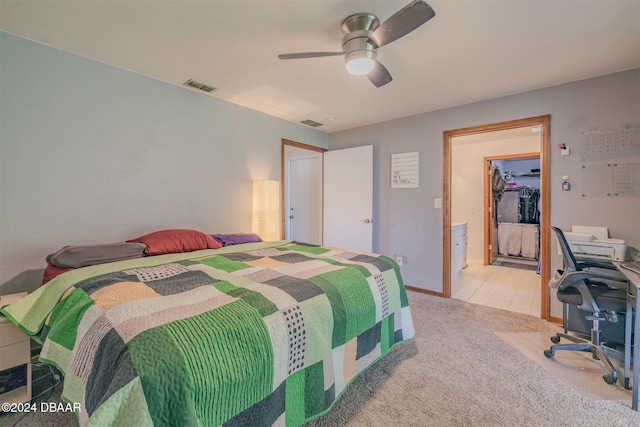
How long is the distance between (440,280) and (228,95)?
3396 millimetres

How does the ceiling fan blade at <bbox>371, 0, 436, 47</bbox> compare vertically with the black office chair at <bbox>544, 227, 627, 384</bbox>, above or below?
above

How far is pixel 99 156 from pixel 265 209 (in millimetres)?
1608

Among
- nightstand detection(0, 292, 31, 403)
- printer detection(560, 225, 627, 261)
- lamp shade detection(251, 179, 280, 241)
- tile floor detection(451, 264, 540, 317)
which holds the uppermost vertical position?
lamp shade detection(251, 179, 280, 241)

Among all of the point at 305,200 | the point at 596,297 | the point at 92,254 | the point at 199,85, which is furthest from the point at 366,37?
the point at 305,200

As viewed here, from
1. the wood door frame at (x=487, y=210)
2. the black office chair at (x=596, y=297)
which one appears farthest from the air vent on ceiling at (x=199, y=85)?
the wood door frame at (x=487, y=210)

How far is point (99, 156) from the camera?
2.28 m

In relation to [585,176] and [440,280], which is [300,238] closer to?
[440,280]

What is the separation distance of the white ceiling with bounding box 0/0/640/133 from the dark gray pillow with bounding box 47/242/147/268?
1.52 metres

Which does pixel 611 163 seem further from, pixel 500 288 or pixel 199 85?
pixel 199 85

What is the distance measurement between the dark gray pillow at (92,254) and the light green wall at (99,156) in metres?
0.39

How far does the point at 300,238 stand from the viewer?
17.2 ft

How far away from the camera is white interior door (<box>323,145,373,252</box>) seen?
3967mm

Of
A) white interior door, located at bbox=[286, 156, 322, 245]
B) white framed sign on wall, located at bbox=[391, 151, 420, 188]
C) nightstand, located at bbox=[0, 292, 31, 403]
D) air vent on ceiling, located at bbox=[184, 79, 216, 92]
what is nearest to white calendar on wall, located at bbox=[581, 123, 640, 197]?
white framed sign on wall, located at bbox=[391, 151, 420, 188]

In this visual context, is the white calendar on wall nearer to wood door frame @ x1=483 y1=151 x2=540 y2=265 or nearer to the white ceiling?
the white ceiling
